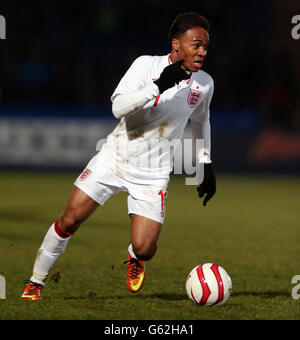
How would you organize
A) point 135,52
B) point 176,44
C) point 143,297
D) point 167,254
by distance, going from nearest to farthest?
point 176,44
point 143,297
point 167,254
point 135,52

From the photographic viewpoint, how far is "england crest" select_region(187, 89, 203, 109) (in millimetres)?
5754

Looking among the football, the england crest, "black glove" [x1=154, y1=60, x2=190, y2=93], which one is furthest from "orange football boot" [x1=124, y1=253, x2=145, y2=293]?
"black glove" [x1=154, y1=60, x2=190, y2=93]

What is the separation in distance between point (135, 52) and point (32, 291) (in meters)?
13.6

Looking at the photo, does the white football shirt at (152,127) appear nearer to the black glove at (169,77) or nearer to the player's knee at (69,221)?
the black glove at (169,77)

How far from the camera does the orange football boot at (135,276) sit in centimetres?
603

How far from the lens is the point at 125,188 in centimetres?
580

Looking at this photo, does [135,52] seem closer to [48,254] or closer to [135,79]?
[135,79]

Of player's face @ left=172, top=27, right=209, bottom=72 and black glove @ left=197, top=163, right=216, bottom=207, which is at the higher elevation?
Answer: player's face @ left=172, top=27, right=209, bottom=72

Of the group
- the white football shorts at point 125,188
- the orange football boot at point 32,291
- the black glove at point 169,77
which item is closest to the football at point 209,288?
the white football shorts at point 125,188

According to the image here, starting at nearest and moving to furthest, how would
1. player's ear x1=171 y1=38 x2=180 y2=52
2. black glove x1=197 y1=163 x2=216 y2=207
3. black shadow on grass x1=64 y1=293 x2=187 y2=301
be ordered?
player's ear x1=171 y1=38 x2=180 y2=52 < black shadow on grass x1=64 y1=293 x2=187 y2=301 < black glove x1=197 y1=163 x2=216 y2=207

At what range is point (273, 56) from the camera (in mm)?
18969

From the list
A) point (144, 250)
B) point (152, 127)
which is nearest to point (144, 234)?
point (144, 250)

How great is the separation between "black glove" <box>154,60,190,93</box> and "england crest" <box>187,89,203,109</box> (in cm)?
46

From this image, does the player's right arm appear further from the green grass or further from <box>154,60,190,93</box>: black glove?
the green grass
